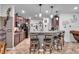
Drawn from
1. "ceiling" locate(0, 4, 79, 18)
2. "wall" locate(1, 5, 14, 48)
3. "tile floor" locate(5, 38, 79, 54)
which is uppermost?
"ceiling" locate(0, 4, 79, 18)

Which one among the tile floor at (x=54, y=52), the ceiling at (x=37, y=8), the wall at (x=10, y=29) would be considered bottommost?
the tile floor at (x=54, y=52)

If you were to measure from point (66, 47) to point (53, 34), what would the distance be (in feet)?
1.56

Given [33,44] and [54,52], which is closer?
[54,52]

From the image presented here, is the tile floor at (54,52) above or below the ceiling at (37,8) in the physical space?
below

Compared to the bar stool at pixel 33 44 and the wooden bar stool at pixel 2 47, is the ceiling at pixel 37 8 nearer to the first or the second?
the bar stool at pixel 33 44

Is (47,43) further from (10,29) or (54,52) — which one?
(10,29)

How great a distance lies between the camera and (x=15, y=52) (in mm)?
2840

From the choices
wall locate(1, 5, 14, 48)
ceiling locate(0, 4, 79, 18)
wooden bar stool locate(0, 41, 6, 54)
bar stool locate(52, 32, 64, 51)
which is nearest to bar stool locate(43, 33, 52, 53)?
bar stool locate(52, 32, 64, 51)

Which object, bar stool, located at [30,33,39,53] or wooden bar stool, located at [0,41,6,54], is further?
bar stool, located at [30,33,39,53]

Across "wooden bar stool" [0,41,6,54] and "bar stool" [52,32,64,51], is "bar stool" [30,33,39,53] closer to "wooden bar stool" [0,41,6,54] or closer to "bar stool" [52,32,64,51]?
"bar stool" [52,32,64,51]

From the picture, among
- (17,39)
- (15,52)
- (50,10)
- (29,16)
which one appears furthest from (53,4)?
(15,52)

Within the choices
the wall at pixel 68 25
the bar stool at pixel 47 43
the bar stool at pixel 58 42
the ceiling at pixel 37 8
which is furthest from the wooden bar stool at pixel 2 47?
the wall at pixel 68 25

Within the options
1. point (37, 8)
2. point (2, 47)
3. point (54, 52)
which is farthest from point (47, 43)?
point (2, 47)

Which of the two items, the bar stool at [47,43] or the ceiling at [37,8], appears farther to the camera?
the bar stool at [47,43]
